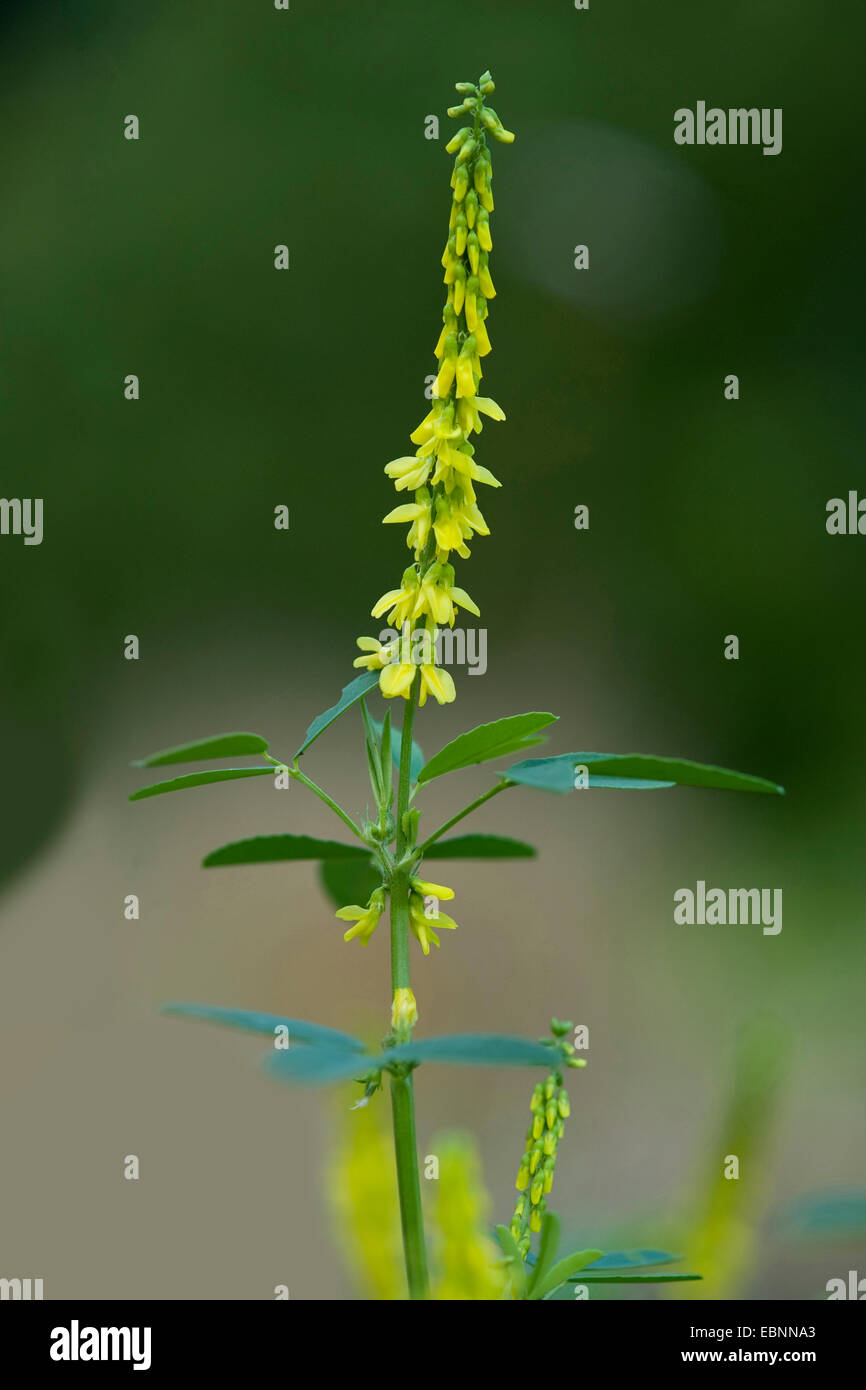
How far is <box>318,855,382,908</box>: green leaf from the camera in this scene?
26 cm

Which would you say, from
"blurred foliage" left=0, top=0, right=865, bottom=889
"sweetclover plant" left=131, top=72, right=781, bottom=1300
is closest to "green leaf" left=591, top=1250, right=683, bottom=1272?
"sweetclover plant" left=131, top=72, right=781, bottom=1300

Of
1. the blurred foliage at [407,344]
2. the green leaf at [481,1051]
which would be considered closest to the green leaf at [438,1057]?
the green leaf at [481,1051]

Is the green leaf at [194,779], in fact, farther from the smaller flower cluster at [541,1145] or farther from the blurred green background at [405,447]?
the blurred green background at [405,447]

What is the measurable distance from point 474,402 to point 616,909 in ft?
4.85

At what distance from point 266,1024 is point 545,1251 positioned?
6 centimetres

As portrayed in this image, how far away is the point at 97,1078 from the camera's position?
1.35 m

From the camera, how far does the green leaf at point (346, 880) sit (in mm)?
262

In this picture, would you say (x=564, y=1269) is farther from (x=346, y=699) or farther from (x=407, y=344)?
(x=407, y=344)

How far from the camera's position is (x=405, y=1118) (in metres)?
0.19

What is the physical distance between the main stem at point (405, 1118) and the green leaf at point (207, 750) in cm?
3

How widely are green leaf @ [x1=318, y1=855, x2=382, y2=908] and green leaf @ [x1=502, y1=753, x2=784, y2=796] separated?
0.20 feet

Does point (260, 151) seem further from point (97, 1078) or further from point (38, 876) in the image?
point (97, 1078)

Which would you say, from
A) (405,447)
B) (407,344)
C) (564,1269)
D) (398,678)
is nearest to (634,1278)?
(564,1269)

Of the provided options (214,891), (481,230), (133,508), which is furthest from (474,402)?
(133,508)
